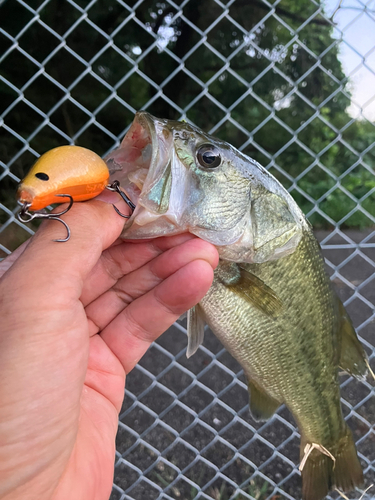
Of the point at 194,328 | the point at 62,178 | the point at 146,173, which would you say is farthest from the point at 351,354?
the point at 62,178

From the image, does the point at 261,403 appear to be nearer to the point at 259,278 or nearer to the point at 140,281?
the point at 259,278

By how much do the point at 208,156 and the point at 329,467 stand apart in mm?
1658

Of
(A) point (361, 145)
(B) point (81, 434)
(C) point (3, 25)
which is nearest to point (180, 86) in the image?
(C) point (3, 25)

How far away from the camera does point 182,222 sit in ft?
4.02

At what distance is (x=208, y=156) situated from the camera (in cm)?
124

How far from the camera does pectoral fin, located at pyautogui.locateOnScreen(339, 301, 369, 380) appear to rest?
1646mm

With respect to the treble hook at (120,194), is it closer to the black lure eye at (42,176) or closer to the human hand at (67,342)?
the human hand at (67,342)

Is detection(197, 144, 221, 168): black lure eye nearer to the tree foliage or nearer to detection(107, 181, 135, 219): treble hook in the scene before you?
detection(107, 181, 135, 219): treble hook

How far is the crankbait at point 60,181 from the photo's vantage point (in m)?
0.91

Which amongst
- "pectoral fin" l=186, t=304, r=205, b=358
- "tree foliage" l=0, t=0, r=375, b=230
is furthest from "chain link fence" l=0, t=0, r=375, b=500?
"pectoral fin" l=186, t=304, r=205, b=358

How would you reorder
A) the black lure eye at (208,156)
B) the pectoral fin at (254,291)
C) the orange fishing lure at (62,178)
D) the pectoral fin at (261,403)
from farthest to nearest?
the pectoral fin at (261,403)
the pectoral fin at (254,291)
the black lure eye at (208,156)
the orange fishing lure at (62,178)

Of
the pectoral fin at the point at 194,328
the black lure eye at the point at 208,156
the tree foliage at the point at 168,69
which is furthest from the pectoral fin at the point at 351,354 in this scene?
the tree foliage at the point at 168,69

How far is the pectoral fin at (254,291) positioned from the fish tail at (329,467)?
0.85 metres

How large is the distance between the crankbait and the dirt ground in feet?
5.39
